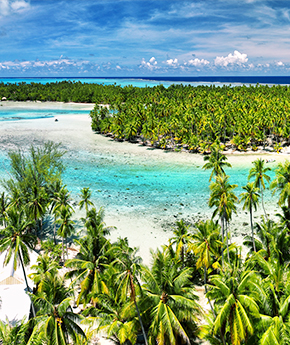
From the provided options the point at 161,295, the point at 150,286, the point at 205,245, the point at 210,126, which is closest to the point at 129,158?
the point at 210,126

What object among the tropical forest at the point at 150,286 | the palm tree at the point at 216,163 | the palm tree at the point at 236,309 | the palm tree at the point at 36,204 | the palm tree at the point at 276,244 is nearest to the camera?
the palm tree at the point at 236,309

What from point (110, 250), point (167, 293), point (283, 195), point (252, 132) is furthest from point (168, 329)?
point (252, 132)

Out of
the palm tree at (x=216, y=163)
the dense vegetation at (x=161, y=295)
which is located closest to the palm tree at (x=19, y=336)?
the dense vegetation at (x=161, y=295)

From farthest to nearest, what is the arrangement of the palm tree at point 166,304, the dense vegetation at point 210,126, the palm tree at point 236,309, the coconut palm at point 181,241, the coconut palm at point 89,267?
the dense vegetation at point 210,126 → the coconut palm at point 181,241 → the coconut palm at point 89,267 → the palm tree at point 166,304 → the palm tree at point 236,309

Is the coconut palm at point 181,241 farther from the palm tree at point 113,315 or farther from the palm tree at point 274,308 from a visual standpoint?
the palm tree at point 274,308

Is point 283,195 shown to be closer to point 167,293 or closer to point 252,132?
point 167,293

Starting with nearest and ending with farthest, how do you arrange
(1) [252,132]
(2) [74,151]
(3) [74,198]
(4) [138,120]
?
(3) [74,198] < (1) [252,132] < (2) [74,151] < (4) [138,120]
